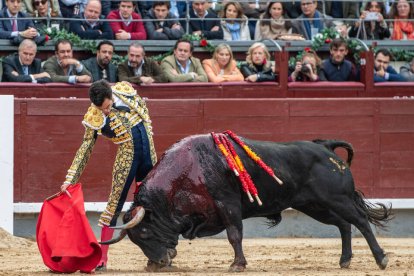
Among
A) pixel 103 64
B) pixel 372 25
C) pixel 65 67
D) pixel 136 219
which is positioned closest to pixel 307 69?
pixel 372 25

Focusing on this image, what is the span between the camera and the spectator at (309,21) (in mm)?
13297

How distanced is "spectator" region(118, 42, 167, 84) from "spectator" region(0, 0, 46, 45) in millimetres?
884

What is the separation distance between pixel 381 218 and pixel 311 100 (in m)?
3.16

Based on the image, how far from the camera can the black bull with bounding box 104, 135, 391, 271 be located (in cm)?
819

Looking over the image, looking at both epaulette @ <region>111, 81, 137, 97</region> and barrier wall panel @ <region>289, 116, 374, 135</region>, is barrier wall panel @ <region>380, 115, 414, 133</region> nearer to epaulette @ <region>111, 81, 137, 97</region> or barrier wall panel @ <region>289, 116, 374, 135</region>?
barrier wall panel @ <region>289, 116, 374, 135</region>

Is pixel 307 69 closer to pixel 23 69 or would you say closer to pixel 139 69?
pixel 139 69

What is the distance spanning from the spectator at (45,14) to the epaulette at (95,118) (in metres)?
4.14

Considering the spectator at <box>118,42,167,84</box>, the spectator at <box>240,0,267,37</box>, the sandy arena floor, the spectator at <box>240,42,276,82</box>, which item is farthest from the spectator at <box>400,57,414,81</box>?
the spectator at <box>118,42,167,84</box>

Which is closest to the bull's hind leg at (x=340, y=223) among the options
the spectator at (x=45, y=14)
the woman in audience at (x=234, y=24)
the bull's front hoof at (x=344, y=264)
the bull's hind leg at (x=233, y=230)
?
the bull's front hoof at (x=344, y=264)

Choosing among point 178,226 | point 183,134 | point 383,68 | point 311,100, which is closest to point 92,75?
point 183,134

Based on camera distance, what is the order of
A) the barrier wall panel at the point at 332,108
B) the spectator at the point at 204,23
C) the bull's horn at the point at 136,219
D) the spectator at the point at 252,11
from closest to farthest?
the bull's horn at the point at 136,219, the barrier wall panel at the point at 332,108, the spectator at the point at 204,23, the spectator at the point at 252,11

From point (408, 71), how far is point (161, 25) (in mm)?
2613

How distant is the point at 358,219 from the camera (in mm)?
8680

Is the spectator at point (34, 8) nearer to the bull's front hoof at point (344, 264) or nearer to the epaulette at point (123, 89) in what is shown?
the epaulette at point (123, 89)
